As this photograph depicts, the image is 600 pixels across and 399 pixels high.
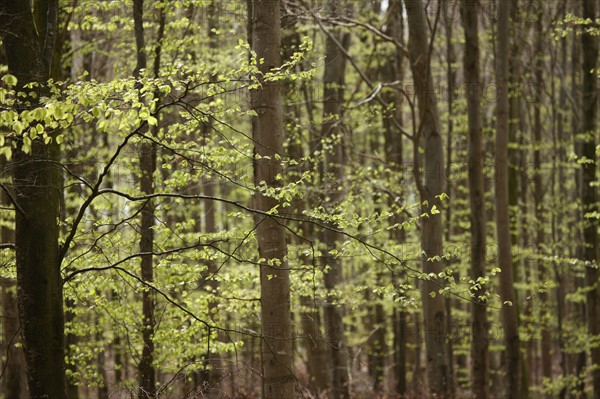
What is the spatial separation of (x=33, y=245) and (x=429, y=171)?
6.67 meters

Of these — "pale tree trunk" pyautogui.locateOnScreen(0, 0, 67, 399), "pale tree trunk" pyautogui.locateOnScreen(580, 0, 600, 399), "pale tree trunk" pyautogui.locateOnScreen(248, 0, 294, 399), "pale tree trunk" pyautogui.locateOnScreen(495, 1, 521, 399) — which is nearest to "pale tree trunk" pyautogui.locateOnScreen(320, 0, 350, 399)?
"pale tree trunk" pyautogui.locateOnScreen(495, 1, 521, 399)

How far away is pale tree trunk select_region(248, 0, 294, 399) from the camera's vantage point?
7328 millimetres

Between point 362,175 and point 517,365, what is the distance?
4.61 meters

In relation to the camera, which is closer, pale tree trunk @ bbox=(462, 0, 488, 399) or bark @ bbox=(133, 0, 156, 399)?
bark @ bbox=(133, 0, 156, 399)

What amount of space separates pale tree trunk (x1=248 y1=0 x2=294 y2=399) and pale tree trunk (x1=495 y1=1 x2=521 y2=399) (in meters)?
5.77

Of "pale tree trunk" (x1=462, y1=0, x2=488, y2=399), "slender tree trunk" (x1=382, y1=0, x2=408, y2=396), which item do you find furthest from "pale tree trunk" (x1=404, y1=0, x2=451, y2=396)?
"slender tree trunk" (x1=382, y1=0, x2=408, y2=396)

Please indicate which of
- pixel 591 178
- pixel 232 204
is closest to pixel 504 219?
pixel 591 178

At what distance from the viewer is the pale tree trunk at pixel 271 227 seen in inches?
289

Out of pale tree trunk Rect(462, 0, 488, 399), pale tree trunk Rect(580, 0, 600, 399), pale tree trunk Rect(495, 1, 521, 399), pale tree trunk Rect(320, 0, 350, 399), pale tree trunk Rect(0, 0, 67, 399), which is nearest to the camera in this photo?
pale tree trunk Rect(0, 0, 67, 399)

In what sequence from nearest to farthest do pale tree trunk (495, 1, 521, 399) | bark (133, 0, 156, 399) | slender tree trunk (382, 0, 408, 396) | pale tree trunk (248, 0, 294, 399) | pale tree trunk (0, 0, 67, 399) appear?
pale tree trunk (0, 0, 67, 399), pale tree trunk (248, 0, 294, 399), bark (133, 0, 156, 399), pale tree trunk (495, 1, 521, 399), slender tree trunk (382, 0, 408, 396)

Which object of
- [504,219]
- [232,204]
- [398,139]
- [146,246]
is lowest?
[146,246]

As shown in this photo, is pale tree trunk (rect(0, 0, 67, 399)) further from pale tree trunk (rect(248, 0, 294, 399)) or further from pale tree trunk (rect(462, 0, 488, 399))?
pale tree trunk (rect(462, 0, 488, 399))

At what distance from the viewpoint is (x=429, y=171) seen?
35.1 feet

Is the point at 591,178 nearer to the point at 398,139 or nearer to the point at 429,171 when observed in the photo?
the point at 429,171
